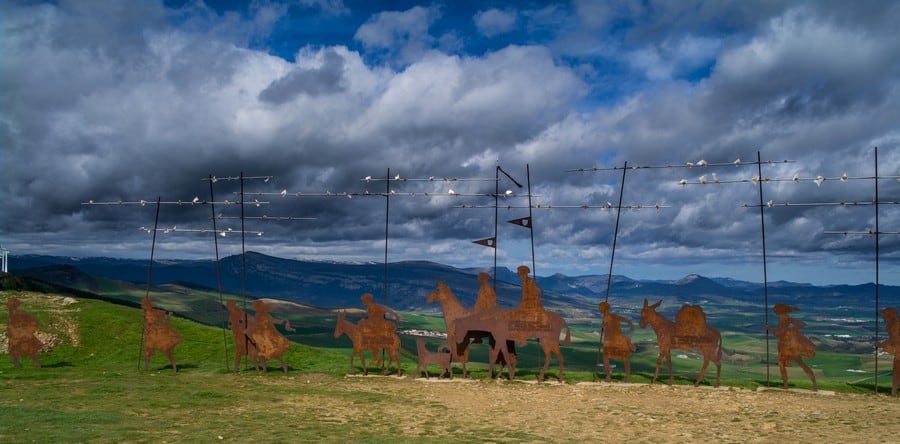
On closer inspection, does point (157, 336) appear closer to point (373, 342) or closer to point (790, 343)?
point (373, 342)

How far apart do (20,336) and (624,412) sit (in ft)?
71.5

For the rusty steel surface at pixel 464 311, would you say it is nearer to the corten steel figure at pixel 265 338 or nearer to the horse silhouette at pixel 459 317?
the horse silhouette at pixel 459 317

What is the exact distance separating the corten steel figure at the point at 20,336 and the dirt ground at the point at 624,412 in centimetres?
1269

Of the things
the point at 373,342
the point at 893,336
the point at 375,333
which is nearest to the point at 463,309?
the point at 375,333

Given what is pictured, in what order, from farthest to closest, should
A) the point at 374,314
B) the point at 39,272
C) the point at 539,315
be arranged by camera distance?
the point at 39,272
the point at 374,314
the point at 539,315

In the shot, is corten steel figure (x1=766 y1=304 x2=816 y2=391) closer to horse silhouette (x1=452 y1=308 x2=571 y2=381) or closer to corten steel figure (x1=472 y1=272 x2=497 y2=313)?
horse silhouette (x1=452 y1=308 x2=571 y2=381)

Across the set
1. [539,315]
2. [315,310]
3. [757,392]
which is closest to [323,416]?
[539,315]

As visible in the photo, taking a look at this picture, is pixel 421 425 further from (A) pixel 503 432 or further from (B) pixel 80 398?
(B) pixel 80 398

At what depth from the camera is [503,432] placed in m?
13.5

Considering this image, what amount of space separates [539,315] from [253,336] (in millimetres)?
10367

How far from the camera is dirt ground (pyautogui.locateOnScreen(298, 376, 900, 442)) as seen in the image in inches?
531

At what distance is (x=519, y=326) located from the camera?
21.2m

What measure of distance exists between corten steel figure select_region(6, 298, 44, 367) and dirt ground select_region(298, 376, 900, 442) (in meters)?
12.7

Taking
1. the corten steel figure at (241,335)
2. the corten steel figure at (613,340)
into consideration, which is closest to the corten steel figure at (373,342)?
the corten steel figure at (241,335)
